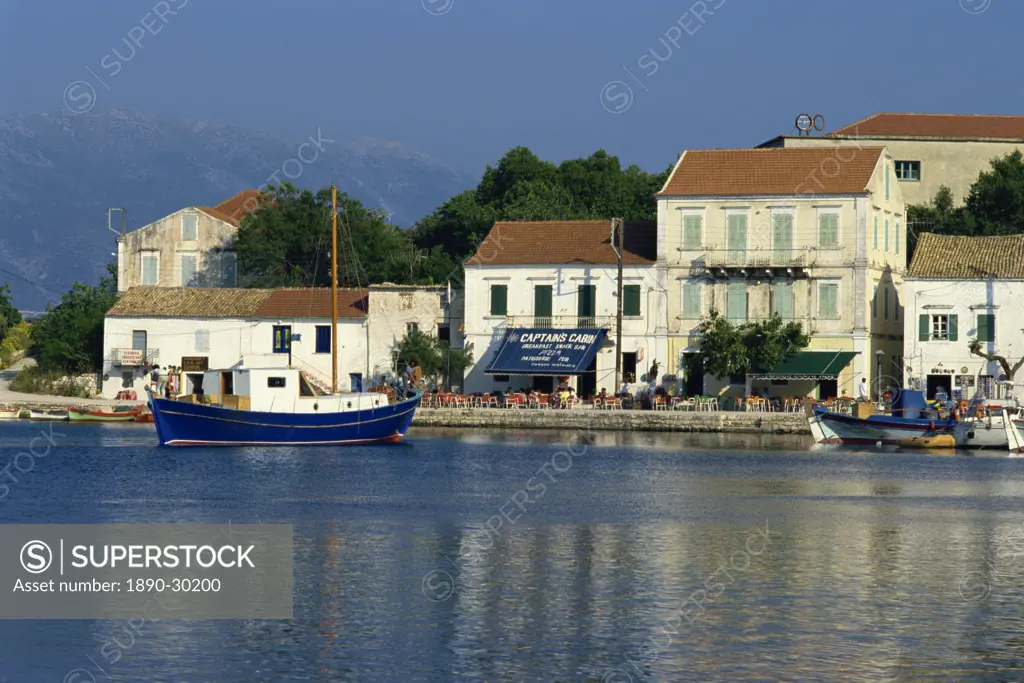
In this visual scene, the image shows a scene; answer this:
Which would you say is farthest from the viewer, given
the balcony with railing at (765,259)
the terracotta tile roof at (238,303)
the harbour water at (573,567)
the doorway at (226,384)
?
the terracotta tile roof at (238,303)

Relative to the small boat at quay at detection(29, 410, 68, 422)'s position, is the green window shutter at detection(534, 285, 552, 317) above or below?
above

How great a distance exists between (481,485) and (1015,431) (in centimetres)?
2138

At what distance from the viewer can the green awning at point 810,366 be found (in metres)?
58.1

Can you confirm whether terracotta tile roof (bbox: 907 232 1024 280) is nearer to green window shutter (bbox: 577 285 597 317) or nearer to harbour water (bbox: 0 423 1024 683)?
green window shutter (bbox: 577 285 597 317)

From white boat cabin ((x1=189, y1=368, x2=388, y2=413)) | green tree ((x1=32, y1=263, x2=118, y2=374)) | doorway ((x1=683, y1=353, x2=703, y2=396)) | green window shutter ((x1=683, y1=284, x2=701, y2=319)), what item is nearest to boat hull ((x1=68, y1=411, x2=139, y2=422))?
green tree ((x1=32, y1=263, x2=118, y2=374))

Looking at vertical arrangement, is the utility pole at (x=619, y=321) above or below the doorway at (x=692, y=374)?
above

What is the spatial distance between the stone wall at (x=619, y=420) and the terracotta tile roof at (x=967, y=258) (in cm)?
749

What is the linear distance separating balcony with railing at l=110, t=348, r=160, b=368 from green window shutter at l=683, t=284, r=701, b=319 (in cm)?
2176

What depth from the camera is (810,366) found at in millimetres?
58375

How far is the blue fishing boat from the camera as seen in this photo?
49.4 metres

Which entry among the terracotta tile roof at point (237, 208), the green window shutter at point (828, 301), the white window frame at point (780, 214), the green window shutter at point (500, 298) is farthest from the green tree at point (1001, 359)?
the terracotta tile roof at point (237, 208)

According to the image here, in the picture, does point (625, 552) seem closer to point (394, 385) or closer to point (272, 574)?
point (272, 574)

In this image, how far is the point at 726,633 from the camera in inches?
840

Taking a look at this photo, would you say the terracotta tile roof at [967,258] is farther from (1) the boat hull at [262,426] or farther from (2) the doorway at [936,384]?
(1) the boat hull at [262,426]
